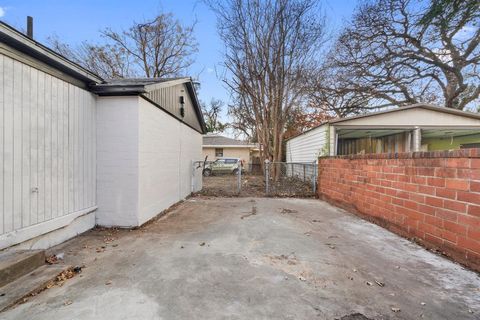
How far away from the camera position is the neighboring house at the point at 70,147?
2986mm

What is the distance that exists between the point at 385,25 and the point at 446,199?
14383 mm

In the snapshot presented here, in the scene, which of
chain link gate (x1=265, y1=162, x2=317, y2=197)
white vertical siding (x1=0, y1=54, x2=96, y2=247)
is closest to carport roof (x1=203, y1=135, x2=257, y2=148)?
chain link gate (x1=265, y1=162, x2=317, y2=197)

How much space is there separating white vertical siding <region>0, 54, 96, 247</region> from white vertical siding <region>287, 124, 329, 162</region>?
7.98m

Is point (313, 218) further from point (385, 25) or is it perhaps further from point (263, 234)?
point (385, 25)

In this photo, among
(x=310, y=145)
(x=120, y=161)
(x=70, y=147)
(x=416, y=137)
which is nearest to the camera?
(x=70, y=147)

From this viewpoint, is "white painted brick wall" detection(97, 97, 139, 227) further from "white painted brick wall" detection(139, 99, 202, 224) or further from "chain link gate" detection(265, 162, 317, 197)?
"chain link gate" detection(265, 162, 317, 197)

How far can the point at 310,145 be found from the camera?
11.5 m

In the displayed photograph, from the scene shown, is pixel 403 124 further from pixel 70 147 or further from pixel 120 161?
pixel 70 147

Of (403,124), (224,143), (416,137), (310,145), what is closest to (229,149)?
(224,143)

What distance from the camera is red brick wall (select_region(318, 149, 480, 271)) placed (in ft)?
9.71

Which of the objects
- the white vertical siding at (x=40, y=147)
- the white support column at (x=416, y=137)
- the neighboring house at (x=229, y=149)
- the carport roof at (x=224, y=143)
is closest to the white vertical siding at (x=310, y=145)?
the white support column at (x=416, y=137)

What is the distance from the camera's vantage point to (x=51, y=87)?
361 cm

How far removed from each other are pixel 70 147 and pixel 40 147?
25.0 inches

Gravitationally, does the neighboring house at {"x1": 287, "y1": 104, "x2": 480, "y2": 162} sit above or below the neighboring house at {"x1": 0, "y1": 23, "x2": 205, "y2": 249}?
above
